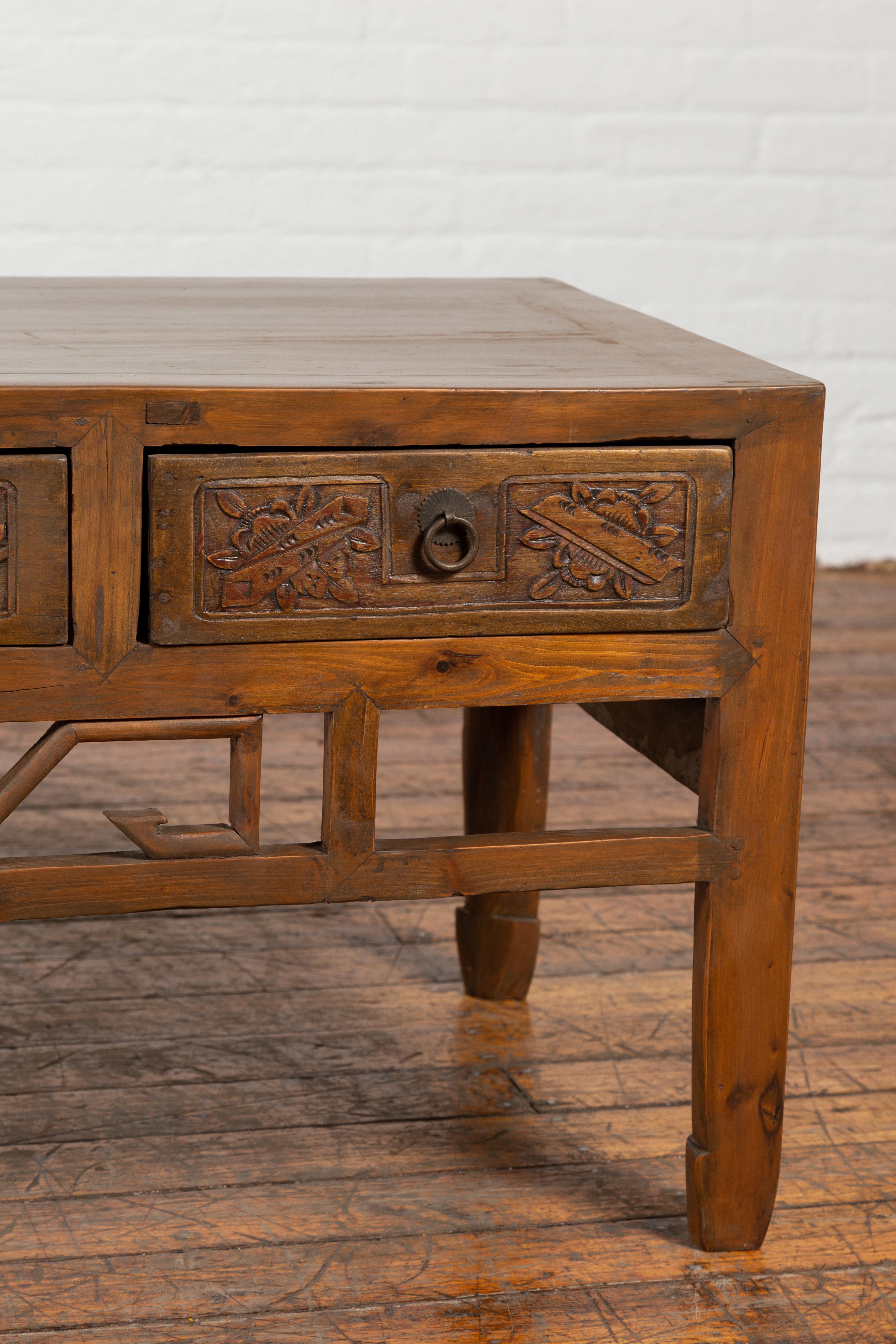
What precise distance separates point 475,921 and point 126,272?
1.75 m

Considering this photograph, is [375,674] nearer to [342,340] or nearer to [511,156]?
[342,340]

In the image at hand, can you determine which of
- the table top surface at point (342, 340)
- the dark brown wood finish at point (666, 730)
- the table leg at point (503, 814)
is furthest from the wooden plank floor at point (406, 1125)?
the table top surface at point (342, 340)

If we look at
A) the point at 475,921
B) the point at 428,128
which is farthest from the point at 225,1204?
the point at 428,128

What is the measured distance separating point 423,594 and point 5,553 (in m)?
0.26

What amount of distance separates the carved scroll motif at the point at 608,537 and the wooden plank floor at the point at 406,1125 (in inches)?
19.6

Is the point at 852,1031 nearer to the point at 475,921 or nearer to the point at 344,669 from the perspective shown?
the point at 475,921

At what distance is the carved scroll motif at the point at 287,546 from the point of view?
1.04 meters

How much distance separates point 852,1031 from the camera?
61.9 inches

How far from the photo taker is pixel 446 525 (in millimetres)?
1059

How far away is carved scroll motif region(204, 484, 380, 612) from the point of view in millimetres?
1035

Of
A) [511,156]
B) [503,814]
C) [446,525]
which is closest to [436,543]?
[446,525]

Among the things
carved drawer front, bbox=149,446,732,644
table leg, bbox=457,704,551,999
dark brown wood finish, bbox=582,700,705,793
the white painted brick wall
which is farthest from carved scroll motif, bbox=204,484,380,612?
the white painted brick wall

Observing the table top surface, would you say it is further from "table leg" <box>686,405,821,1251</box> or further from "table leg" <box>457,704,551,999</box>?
"table leg" <box>457,704,551,999</box>

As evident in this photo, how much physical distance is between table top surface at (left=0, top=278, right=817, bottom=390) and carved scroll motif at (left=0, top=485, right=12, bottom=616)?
0.07 m
